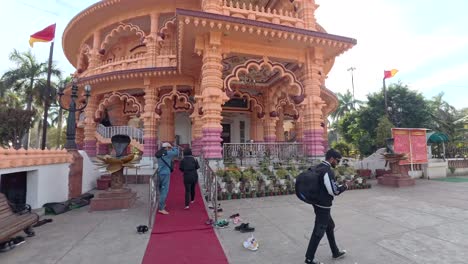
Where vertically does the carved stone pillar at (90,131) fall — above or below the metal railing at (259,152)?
above

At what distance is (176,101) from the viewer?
14.6 metres

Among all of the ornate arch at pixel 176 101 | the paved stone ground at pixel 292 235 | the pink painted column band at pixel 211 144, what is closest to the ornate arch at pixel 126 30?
the ornate arch at pixel 176 101

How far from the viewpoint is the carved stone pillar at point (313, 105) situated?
10.0 meters

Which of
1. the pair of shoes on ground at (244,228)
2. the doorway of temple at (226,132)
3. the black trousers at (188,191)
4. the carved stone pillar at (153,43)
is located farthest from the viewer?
the doorway of temple at (226,132)

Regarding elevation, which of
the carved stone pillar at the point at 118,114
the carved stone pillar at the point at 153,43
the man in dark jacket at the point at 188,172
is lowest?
the man in dark jacket at the point at 188,172

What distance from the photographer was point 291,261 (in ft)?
10.9

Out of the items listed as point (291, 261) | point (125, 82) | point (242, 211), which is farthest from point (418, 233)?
point (125, 82)

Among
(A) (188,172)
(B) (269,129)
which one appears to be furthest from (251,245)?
(B) (269,129)

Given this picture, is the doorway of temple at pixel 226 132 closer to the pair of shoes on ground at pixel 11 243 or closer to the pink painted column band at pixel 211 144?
the pink painted column band at pixel 211 144

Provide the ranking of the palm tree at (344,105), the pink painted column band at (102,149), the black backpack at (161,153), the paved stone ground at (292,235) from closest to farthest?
the paved stone ground at (292,235) < the black backpack at (161,153) < the pink painted column band at (102,149) < the palm tree at (344,105)

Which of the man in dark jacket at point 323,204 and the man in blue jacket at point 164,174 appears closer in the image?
the man in dark jacket at point 323,204

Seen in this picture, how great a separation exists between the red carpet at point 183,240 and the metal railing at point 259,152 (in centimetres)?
344

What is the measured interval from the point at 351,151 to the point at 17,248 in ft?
106

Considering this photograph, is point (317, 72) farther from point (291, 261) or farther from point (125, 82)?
point (125, 82)
